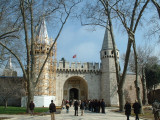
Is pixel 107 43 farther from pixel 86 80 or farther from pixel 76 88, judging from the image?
pixel 76 88

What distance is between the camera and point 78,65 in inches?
1228

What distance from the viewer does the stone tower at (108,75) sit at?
29.0m

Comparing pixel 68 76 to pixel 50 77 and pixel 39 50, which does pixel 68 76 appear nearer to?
pixel 50 77

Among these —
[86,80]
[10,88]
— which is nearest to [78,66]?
[86,80]

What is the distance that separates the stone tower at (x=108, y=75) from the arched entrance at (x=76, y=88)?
3866 mm

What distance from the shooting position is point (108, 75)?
3000cm

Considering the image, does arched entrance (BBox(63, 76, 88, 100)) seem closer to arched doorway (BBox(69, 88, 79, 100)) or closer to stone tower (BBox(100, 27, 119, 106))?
arched doorway (BBox(69, 88, 79, 100))

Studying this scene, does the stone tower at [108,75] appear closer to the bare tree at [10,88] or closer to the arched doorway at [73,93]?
the arched doorway at [73,93]

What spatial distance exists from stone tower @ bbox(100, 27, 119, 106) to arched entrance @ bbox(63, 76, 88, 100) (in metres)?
3.87

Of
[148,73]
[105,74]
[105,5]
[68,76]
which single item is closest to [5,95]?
[68,76]

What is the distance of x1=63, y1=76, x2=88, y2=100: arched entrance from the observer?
107 ft

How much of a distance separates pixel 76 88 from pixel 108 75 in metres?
6.61

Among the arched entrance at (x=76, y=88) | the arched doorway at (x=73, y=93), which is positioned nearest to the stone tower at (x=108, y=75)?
the arched entrance at (x=76, y=88)

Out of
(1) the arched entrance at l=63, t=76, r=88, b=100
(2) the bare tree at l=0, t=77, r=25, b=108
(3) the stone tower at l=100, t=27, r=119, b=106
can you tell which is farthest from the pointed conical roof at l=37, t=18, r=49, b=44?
(3) the stone tower at l=100, t=27, r=119, b=106
